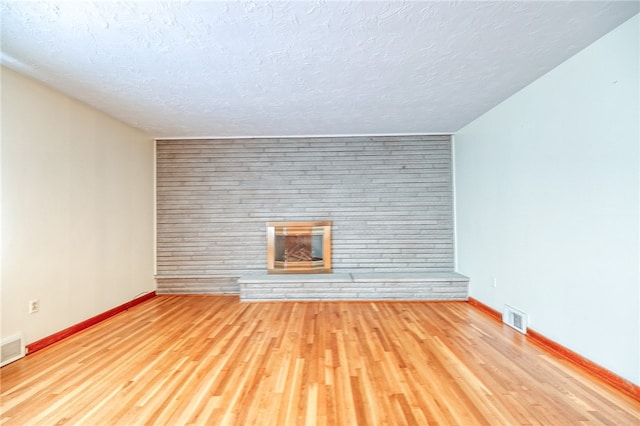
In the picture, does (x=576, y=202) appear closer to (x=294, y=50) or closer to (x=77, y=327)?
(x=294, y=50)

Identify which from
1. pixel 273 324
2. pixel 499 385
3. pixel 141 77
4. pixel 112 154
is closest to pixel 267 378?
pixel 273 324

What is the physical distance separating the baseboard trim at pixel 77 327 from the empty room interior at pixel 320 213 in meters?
0.02

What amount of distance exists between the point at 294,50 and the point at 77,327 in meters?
3.28

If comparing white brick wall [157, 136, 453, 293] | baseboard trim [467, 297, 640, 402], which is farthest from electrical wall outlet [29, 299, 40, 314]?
baseboard trim [467, 297, 640, 402]

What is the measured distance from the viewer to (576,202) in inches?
85.1

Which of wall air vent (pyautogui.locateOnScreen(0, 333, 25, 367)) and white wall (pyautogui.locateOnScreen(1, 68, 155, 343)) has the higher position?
white wall (pyautogui.locateOnScreen(1, 68, 155, 343))

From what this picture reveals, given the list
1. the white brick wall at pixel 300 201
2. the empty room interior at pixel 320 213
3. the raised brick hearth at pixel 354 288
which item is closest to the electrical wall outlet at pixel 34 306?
the empty room interior at pixel 320 213

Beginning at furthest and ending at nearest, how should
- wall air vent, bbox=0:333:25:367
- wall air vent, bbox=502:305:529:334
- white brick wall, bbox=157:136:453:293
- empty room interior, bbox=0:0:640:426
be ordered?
white brick wall, bbox=157:136:453:293, wall air vent, bbox=502:305:529:334, wall air vent, bbox=0:333:25:367, empty room interior, bbox=0:0:640:426

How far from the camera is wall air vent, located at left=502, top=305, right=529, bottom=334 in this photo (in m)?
2.72

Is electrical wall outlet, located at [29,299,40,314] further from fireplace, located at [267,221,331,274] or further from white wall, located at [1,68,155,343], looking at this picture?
fireplace, located at [267,221,331,274]

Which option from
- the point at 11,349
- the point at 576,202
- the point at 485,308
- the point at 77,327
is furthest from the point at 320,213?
the point at 11,349

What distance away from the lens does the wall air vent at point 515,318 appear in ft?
8.94

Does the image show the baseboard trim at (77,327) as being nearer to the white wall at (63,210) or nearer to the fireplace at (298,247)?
the white wall at (63,210)

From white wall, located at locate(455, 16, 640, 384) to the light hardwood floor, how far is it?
346mm
